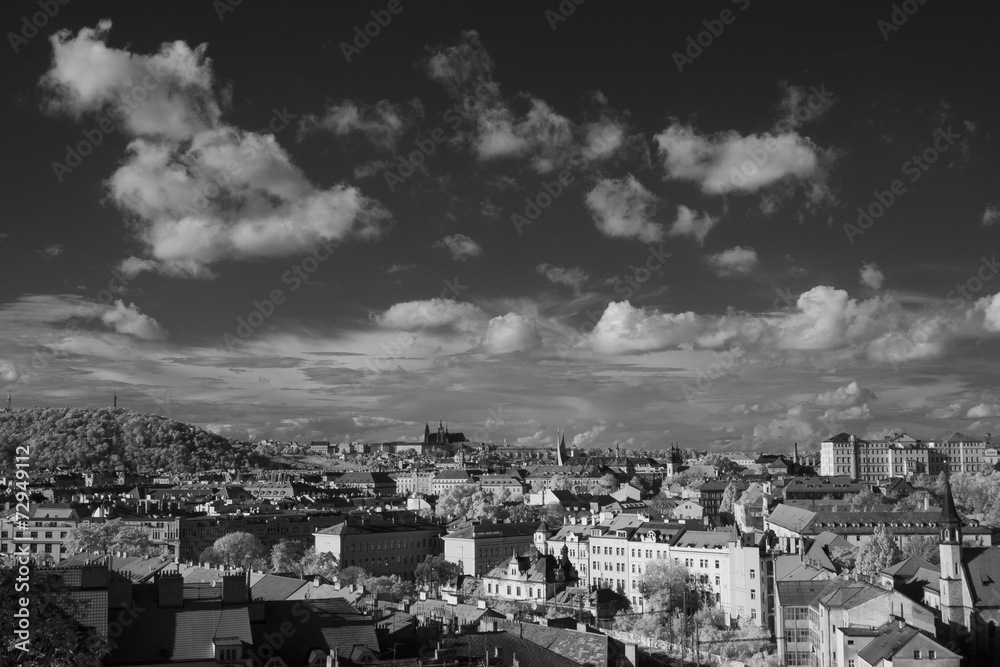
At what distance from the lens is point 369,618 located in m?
40.9

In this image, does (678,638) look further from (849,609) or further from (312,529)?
(312,529)

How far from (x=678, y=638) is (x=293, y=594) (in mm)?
33909

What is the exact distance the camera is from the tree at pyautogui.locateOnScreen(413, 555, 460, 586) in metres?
107

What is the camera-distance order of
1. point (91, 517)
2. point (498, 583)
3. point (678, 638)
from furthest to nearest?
point (91, 517) → point (498, 583) → point (678, 638)

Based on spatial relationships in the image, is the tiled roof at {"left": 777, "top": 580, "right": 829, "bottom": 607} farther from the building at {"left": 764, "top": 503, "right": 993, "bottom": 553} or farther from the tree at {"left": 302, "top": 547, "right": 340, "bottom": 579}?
the tree at {"left": 302, "top": 547, "right": 340, "bottom": 579}

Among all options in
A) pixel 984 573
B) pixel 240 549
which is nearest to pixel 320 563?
pixel 240 549

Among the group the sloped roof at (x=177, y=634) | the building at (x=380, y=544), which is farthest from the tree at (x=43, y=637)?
the building at (x=380, y=544)

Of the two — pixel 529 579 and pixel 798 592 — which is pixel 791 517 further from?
pixel 798 592

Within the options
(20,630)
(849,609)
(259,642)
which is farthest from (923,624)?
(20,630)

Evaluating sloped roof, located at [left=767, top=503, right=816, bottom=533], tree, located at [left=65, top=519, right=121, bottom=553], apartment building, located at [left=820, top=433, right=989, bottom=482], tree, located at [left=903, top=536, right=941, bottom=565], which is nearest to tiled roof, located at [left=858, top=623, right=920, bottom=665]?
tree, located at [left=903, top=536, right=941, bottom=565]

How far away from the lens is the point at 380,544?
389 feet

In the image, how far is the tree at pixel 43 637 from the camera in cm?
1692

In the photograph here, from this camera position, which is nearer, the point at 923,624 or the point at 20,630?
the point at 20,630

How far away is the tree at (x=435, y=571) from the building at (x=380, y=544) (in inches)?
306
